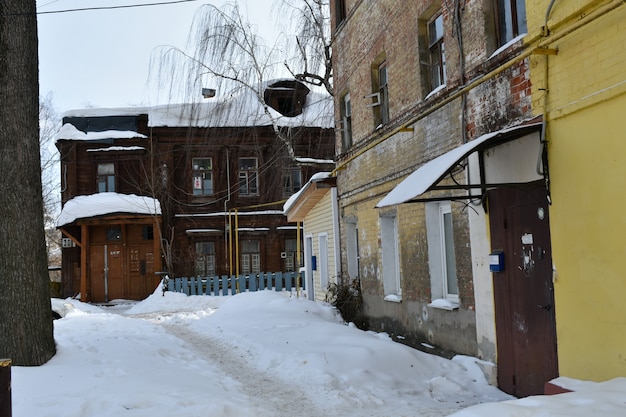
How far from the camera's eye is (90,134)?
26.1 m

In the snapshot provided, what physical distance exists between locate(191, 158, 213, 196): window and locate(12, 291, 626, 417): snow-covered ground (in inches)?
605

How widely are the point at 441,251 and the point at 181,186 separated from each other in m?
18.8

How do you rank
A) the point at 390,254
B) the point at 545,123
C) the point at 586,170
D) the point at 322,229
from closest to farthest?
the point at 586,170 < the point at 545,123 < the point at 390,254 < the point at 322,229

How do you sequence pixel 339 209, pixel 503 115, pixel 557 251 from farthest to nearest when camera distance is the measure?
pixel 339 209, pixel 503 115, pixel 557 251

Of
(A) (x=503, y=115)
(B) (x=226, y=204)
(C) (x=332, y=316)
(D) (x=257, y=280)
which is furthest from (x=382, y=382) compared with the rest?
(B) (x=226, y=204)

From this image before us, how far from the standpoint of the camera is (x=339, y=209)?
47.9 ft

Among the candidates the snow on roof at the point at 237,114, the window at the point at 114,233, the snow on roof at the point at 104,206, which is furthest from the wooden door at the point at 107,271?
the snow on roof at the point at 237,114

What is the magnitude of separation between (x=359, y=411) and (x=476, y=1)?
532 centimetres

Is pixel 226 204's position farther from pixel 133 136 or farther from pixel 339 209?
pixel 339 209

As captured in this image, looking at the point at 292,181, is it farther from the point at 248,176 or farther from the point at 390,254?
the point at 390,254

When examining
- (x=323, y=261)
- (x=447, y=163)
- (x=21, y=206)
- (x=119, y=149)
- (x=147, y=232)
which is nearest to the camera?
(x=447, y=163)

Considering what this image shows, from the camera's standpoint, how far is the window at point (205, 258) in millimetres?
26219

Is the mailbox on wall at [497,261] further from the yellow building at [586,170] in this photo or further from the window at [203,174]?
the window at [203,174]

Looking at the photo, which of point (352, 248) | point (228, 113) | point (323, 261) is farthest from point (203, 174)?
point (352, 248)
